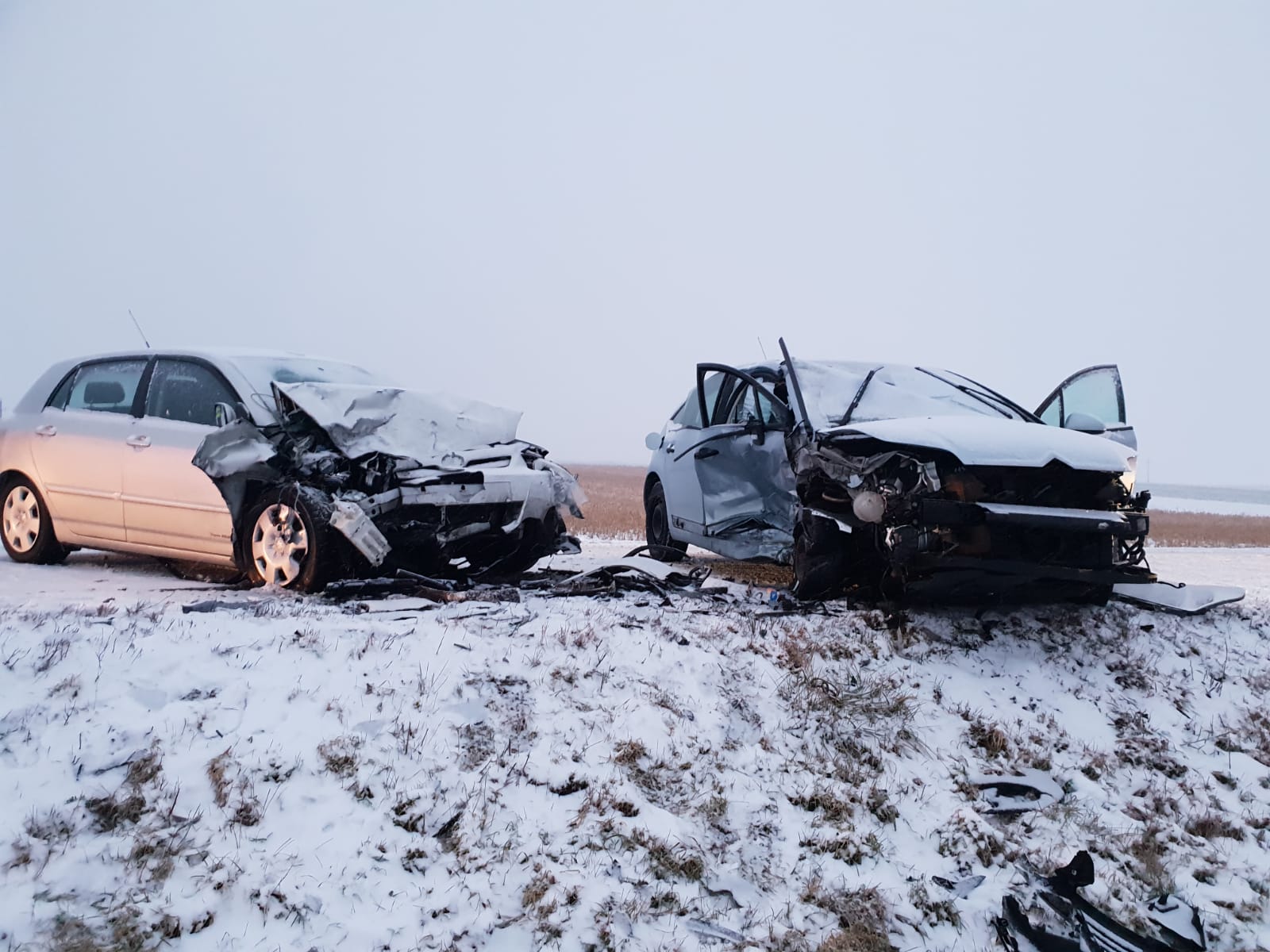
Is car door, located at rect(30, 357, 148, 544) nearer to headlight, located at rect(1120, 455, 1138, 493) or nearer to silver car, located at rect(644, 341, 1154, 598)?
silver car, located at rect(644, 341, 1154, 598)

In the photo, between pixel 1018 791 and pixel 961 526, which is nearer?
pixel 1018 791

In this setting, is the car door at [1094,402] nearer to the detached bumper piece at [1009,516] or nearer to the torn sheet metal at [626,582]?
the detached bumper piece at [1009,516]

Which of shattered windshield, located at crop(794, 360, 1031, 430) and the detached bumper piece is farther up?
shattered windshield, located at crop(794, 360, 1031, 430)

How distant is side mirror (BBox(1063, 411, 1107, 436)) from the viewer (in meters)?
6.86

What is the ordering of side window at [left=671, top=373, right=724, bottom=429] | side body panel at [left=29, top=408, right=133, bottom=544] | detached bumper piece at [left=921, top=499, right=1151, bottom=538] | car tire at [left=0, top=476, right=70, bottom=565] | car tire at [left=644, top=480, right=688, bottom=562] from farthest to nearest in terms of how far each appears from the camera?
car tire at [left=644, top=480, right=688, bottom=562], side window at [left=671, top=373, right=724, bottom=429], car tire at [left=0, top=476, right=70, bottom=565], side body panel at [left=29, top=408, right=133, bottom=544], detached bumper piece at [left=921, top=499, right=1151, bottom=538]

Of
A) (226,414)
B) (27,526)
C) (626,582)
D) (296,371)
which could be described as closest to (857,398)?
(626,582)

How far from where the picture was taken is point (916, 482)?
564cm

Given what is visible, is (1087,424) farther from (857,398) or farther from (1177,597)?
(857,398)

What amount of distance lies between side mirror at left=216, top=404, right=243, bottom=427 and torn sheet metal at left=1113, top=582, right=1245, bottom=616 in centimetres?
626

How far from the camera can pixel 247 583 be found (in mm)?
6938

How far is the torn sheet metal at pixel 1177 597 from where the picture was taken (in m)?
6.57

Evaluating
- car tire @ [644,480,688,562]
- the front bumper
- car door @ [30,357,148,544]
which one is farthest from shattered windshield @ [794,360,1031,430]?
car door @ [30,357,148,544]

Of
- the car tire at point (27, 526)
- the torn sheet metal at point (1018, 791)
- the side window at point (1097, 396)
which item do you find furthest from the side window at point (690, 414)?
the car tire at point (27, 526)

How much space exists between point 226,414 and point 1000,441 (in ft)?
17.0
